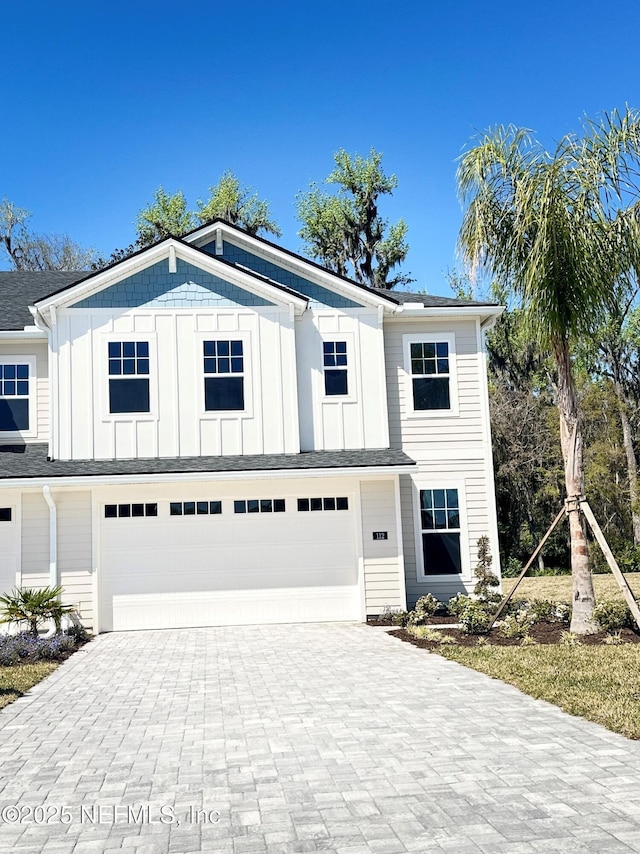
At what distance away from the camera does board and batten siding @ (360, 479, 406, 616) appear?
15062 mm

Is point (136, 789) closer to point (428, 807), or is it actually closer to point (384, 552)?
point (428, 807)

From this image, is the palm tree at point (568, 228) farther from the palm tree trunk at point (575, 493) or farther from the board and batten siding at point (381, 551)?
the board and batten siding at point (381, 551)

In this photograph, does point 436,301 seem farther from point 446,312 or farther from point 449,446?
point 449,446

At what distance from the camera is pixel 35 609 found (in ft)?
44.2

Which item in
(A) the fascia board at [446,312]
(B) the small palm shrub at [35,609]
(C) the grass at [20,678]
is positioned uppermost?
(A) the fascia board at [446,312]

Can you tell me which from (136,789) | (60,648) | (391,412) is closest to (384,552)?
(391,412)

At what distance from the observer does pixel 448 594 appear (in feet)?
52.3

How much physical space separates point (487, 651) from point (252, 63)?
46.3 ft

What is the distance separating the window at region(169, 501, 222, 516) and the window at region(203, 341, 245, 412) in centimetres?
179

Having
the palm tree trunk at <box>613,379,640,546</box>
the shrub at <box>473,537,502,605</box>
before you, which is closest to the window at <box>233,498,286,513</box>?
the shrub at <box>473,537,502,605</box>

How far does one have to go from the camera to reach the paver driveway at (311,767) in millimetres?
4355

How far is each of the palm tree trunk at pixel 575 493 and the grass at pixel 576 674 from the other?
1.22 meters

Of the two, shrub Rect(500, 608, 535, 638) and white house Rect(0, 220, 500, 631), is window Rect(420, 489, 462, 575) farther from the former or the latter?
shrub Rect(500, 608, 535, 638)

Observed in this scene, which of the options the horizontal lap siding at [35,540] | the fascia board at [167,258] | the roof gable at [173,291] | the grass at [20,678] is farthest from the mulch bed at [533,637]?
the roof gable at [173,291]
